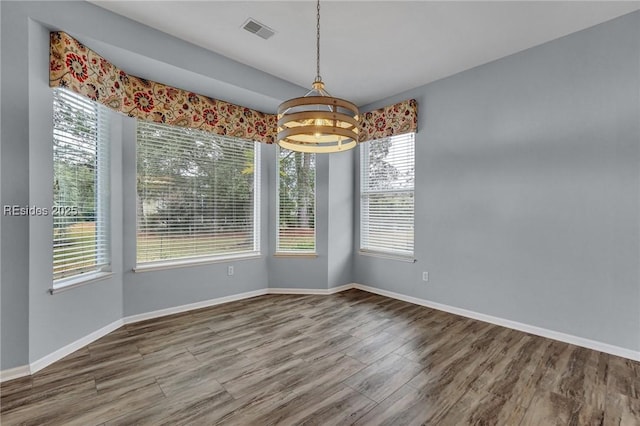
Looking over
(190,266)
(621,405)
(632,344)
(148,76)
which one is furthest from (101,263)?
(632,344)

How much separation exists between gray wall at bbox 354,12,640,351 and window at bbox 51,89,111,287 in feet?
12.3

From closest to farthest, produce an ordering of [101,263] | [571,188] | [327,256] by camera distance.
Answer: [571,188] < [101,263] < [327,256]

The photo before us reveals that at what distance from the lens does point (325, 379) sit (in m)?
2.20

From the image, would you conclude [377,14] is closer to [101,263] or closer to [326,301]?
[326,301]

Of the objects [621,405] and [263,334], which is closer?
[621,405]

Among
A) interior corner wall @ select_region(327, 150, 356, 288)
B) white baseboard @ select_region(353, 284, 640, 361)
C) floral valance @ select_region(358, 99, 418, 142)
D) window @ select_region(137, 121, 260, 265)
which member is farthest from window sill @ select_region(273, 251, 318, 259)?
floral valance @ select_region(358, 99, 418, 142)

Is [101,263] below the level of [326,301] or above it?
above

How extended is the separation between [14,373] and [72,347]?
42 centimetres

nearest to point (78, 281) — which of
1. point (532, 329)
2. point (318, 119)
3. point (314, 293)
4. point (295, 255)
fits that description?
point (295, 255)

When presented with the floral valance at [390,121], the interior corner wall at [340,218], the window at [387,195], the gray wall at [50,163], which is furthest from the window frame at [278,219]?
the gray wall at [50,163]

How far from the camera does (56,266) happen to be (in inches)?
101

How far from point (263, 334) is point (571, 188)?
3.32 meters

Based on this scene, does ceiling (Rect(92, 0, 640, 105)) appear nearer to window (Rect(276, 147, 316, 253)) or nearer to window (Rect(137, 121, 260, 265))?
window (Rect(137, 121, 260, 265))

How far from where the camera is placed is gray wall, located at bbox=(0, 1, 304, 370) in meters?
2.17
